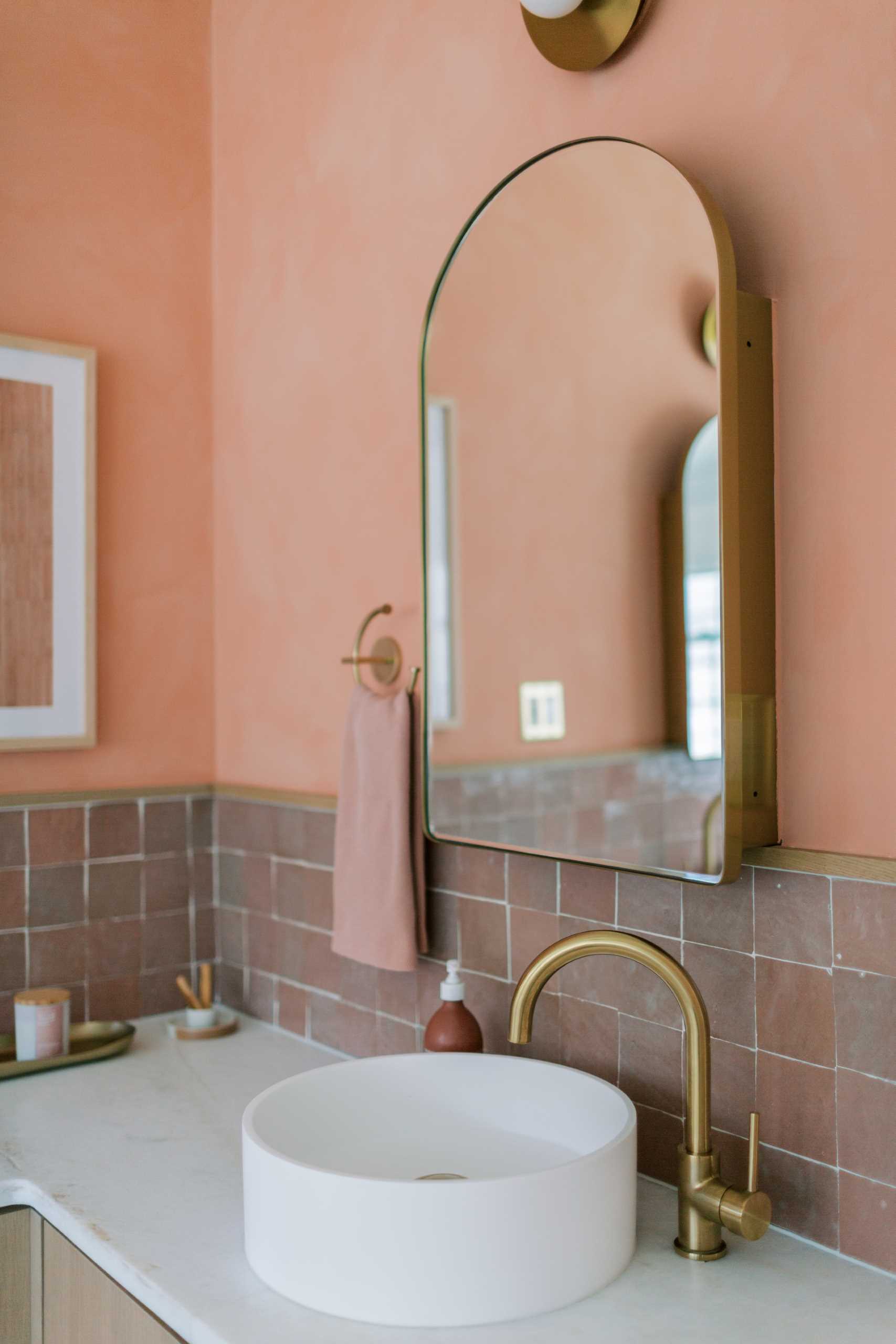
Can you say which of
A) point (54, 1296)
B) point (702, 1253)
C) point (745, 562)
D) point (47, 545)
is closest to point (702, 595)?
point (745, 562)

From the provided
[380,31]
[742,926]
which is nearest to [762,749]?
[742,926]

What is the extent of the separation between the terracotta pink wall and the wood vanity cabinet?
0.72 m

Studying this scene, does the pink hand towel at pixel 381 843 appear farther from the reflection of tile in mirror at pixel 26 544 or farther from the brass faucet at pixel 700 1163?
the reflection of tile in mirror at pixel 26 544

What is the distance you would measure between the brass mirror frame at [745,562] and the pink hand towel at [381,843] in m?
0.50

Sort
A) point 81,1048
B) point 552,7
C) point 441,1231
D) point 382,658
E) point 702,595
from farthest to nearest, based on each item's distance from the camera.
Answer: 1. point 81,1048
2. point 382,658
3. point 552,7
4. point 702,595
5. point 441,1231

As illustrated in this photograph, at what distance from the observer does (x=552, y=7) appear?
1280mm

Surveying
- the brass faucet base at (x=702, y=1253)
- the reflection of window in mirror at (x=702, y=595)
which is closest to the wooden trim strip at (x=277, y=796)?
the reflection of window in mirror at (x=702, y=595)

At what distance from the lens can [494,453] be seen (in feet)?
4.87

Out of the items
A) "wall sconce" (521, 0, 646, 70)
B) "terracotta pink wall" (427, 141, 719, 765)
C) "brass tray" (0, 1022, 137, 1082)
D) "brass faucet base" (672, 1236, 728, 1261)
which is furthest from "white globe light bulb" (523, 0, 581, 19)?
"brass tray" (0, 1022, 137, 1082)

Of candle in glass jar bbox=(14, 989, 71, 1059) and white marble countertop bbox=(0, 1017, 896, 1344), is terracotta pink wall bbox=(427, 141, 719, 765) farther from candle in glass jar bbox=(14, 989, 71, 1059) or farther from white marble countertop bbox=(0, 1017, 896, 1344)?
candle in glass jar bbox=(14, 989, 71, 1059)

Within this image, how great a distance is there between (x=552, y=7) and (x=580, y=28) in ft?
0.13

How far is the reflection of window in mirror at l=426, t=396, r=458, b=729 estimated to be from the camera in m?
1.53

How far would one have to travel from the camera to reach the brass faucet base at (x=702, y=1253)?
41.8 inches

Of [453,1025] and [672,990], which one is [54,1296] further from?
[672,990]
